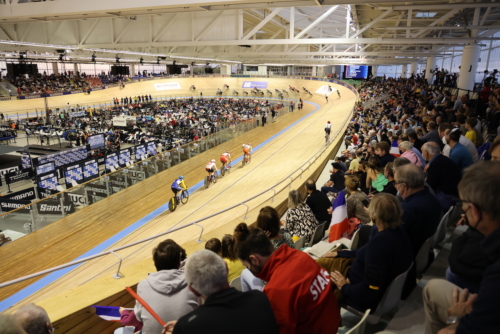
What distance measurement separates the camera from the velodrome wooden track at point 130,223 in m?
2.84

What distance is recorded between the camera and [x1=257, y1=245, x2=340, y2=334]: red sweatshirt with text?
173cm

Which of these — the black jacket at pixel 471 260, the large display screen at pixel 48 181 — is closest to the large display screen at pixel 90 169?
the large display screen at pixel 48 181

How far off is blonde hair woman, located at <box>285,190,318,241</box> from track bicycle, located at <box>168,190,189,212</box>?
6.93m

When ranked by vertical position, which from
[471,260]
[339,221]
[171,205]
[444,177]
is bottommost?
[171,205]

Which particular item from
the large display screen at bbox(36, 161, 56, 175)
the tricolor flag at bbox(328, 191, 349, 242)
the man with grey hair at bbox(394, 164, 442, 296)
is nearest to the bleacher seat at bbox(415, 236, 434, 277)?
the man with grey hair at bbox(394, 164, 442, 296)

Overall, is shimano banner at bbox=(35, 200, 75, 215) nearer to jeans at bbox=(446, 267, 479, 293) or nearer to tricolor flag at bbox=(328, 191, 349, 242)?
tricolor flag at bbox=(328, 191, 349, 242)

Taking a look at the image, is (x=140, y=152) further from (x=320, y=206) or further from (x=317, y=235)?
(x=317, y=235)

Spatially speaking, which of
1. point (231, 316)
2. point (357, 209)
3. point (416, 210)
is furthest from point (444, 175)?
point (231, 316)

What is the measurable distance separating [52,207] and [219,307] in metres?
8.92

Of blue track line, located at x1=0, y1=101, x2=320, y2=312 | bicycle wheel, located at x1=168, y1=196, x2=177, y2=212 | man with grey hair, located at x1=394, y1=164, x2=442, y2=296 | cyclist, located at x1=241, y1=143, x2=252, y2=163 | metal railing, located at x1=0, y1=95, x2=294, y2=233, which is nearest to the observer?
man with grey hair, located at x1=394, y1=164, x2=442, y2=296

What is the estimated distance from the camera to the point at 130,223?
10.1 metres

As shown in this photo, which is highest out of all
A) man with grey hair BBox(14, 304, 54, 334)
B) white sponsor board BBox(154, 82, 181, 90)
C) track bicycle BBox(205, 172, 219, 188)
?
white sponsor board BBox(154, 82, 181, 90)

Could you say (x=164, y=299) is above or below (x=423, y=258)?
above

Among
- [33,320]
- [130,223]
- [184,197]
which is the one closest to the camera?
[33,320]
